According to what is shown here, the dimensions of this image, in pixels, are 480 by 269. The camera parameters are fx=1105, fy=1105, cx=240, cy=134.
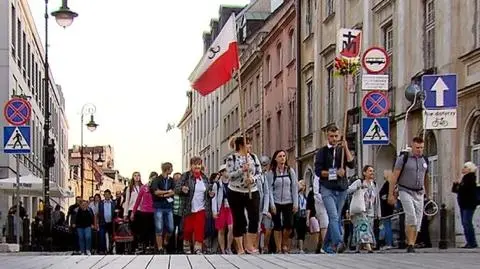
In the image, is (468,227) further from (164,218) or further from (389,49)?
(389,49)

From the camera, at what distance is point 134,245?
25.1 m

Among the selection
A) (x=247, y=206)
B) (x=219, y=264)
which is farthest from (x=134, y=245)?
(x=219, y=264)

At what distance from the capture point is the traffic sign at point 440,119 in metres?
18.4

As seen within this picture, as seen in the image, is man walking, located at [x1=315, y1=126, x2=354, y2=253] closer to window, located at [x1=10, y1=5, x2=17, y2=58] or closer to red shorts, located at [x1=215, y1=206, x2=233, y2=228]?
red shorts, located at [x1=215, y1=206, x2=233, y2=228]

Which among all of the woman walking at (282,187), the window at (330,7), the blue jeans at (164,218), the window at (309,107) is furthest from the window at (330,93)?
the woman walking at (282,187)

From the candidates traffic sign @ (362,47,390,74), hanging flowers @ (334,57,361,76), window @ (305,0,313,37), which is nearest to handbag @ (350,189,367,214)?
hanging flowers @ (334,57,361,76)

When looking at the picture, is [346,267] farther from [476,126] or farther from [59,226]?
[59,226]

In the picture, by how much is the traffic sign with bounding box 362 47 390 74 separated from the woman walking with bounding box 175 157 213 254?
4302 mm

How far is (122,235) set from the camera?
25672 mm

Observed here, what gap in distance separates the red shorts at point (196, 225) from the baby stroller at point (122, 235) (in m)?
5.51

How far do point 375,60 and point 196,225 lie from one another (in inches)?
211

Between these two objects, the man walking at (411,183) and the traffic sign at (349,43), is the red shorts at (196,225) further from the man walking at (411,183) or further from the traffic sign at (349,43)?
the traffic sign at (349,43)

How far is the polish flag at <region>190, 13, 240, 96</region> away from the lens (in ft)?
62.5

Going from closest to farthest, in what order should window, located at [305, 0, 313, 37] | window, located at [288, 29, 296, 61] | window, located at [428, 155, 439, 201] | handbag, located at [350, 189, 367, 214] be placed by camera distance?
handbag, located at [350, 189, 367, 214]
window, located at [428, 155, 439, 201]
window, located at [305, 0, 313, 37]
window, located at [288, 29, 296, 61]
